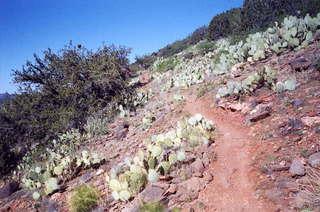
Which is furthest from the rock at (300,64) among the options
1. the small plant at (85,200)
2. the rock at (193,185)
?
the small plant at (85,200)

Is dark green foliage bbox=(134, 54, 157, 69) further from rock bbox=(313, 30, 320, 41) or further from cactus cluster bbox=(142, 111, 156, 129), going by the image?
rock bbox=(313, 30, 320, 41)

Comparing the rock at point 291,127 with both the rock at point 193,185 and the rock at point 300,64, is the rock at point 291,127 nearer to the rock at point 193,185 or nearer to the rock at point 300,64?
the rock at point 193,185

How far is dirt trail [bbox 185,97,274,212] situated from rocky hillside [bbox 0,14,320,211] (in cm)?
2

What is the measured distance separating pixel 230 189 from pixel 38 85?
414 inches

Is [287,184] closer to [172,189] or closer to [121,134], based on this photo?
[172,189]

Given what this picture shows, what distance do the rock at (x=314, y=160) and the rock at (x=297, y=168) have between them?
14 centimetres

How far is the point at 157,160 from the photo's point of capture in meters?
5.68

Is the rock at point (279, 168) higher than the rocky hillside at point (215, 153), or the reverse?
the rocky hillside at point (215, 153)

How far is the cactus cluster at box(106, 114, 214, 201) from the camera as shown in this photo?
493cm

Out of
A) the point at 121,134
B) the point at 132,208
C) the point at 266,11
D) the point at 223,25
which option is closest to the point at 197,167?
the point at 132,208

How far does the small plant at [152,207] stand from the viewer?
413cm

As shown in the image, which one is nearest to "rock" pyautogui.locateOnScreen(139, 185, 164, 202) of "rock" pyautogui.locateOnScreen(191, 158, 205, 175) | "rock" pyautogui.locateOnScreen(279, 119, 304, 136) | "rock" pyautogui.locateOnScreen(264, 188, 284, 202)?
"rock" pyautogui.locateOnScreen(191, 158, 205, 175)

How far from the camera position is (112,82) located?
12562mm

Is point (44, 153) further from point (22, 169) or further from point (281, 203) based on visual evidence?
point (281, 203)
